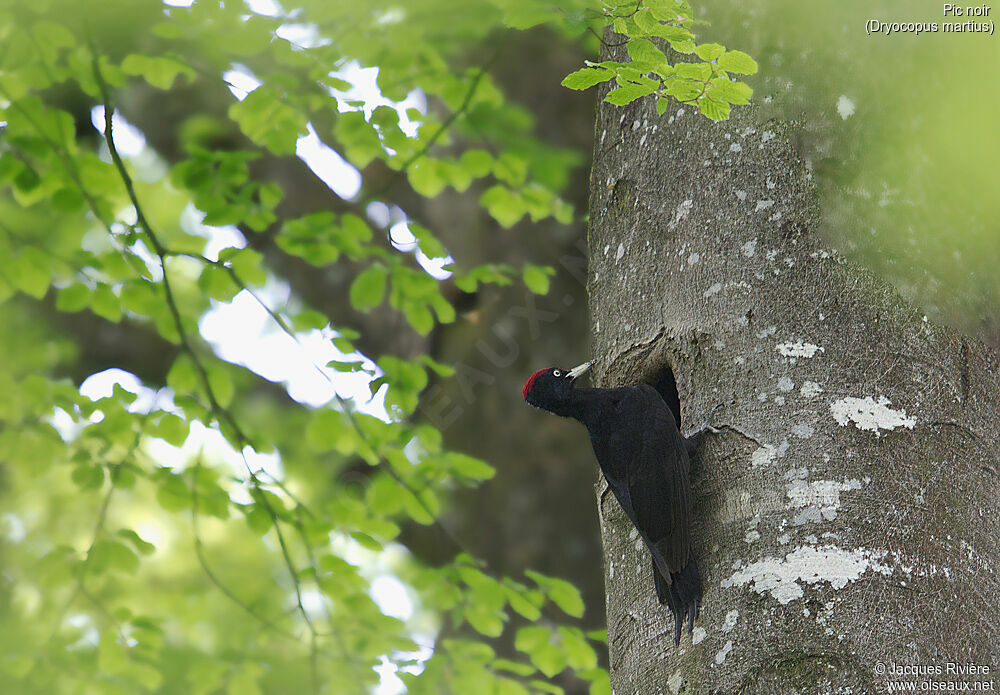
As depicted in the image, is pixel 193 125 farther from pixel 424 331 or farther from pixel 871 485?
pixel 871 485

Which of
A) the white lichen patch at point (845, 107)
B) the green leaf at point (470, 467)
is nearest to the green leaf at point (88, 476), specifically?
the green leaf at point (470, 467)

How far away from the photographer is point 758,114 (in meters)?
2.31

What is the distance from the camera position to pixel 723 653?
1.79 metres

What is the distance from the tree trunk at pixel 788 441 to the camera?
1719 mm

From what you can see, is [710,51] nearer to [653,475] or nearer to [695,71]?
[695,71]

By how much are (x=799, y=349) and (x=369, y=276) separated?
2416mm

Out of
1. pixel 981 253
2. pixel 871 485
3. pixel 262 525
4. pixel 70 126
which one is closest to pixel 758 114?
pixel 981 253

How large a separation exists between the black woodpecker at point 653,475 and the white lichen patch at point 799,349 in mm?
310

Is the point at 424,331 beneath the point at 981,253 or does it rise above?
beneath

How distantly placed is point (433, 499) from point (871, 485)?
2481mm

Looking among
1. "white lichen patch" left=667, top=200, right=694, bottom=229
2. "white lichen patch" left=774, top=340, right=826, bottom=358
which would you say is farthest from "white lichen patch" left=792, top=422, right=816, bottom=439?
"white lichen patch" left=667, top=200, right=694, bottom=229

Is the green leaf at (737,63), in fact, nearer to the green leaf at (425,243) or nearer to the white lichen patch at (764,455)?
the white lichen patch at (764,455)

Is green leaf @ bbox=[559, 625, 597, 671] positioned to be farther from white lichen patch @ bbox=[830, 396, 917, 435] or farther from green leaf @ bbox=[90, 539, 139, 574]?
white lichen patch @ bbox=[830, 396, 917, 435]

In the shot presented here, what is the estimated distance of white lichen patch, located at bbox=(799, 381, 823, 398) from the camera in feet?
6.40
